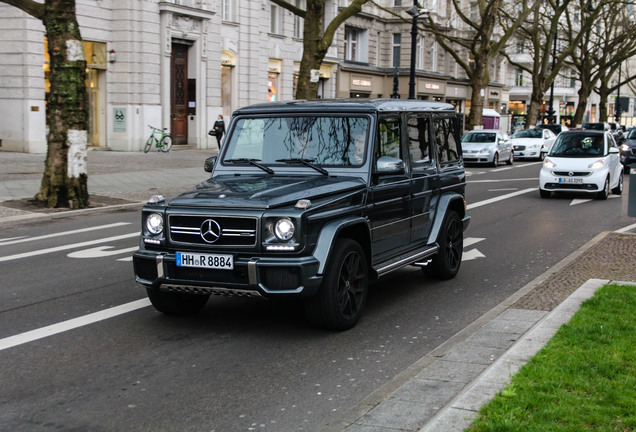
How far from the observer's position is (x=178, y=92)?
35.4 metres

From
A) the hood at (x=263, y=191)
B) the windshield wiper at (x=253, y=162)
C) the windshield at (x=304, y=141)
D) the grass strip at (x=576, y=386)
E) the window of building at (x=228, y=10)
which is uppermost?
the window of building at (x=228, y=10)

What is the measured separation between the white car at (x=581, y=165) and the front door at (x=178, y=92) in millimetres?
19489

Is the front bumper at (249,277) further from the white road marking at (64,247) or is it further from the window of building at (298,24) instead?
the window of building at (298,24)

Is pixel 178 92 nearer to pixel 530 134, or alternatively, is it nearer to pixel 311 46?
pixel 311 46

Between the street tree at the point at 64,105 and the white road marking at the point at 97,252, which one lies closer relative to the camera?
the white road marking at the point at 97,252

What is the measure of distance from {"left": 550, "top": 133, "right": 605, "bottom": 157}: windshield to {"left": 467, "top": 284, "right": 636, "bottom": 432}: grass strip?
45.2ft

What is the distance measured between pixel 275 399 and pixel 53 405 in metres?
1.37

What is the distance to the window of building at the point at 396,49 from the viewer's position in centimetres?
5597

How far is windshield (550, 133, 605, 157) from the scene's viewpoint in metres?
19.7

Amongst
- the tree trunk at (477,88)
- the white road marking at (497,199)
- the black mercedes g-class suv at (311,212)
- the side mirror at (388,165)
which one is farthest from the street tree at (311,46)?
the tree trunk at (477,88)

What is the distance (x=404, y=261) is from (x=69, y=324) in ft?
10.2

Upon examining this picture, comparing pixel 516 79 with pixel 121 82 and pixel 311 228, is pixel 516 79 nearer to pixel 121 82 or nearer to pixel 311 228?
pixel 121 82

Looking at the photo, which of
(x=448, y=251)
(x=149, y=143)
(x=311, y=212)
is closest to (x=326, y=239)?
(x=311, y=212)

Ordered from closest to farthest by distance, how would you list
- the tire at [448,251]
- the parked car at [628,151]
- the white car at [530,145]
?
the tire at [448,251], the parked car at [628,151], the white car at [530,145]
